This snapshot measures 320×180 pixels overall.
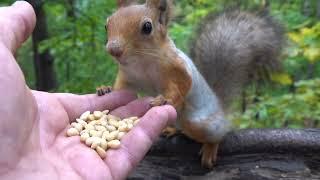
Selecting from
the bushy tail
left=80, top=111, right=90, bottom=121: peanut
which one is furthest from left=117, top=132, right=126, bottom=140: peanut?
the bushy tail

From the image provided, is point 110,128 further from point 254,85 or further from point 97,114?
point 254,85

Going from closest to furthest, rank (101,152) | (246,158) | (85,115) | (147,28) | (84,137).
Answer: (101,152), (84,137), (147,28), (85,115), (246,158)

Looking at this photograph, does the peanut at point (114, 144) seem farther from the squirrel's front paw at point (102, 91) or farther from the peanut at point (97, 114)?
the squirrel's front paw at point (102, 91)

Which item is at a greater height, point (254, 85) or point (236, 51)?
point (236, 51)

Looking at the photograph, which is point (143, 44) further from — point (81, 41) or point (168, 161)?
point (81, 41)

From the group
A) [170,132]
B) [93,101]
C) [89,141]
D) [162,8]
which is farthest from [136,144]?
[170,132]
